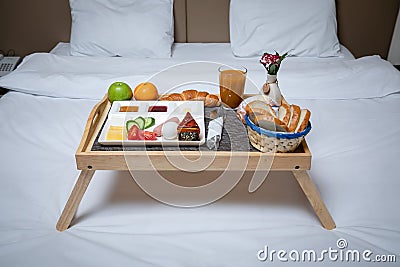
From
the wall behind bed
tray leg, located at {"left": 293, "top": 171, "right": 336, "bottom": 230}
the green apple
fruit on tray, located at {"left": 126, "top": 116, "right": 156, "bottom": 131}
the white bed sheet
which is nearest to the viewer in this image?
the white bed sheet

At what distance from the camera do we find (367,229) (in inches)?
47.4

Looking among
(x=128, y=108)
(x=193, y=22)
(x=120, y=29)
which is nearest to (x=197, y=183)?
(x=128, y=108)

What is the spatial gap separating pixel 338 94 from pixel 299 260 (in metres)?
1.13

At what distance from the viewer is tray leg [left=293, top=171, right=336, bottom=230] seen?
1214mm

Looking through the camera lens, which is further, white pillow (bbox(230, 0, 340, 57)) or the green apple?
white pillow (bbox(230, 0, 340, 57))

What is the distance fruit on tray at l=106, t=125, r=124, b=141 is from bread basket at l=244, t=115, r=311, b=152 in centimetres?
Result: 42

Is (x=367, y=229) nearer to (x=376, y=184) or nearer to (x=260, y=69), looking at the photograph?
(x=376, y=184)

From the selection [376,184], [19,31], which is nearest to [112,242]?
[376,184]

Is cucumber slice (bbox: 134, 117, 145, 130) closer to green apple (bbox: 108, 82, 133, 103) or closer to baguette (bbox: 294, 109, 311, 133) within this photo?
green apple (bbox: 108, 82, 133, 103)

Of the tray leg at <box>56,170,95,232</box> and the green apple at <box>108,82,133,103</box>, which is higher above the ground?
the green apple at <box>108,82,133,103</box>

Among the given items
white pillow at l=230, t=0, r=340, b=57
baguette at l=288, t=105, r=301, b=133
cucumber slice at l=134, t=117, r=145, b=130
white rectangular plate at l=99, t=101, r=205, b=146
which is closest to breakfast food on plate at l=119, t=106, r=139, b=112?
white rectangular plate at l=99, t=101, r=205, b=146

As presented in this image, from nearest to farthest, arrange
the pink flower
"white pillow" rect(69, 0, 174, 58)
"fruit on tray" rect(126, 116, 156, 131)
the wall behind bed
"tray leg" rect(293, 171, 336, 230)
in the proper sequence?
"tray leg" rect(293, 171, 336, 230) < "fruit on tray" rect(126, 116, 156, 131) < the pink flower < "white pillow" rect(69, 0, 174, 58) < the wall behind bed

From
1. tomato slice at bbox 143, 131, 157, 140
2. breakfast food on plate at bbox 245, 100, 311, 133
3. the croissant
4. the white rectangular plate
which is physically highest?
breakfast food on plate at bbox 245, 100, 311, 133

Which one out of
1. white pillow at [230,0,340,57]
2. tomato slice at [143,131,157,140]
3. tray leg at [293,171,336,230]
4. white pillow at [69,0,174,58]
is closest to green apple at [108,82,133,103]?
tomato slice at [143,131,157,140]
